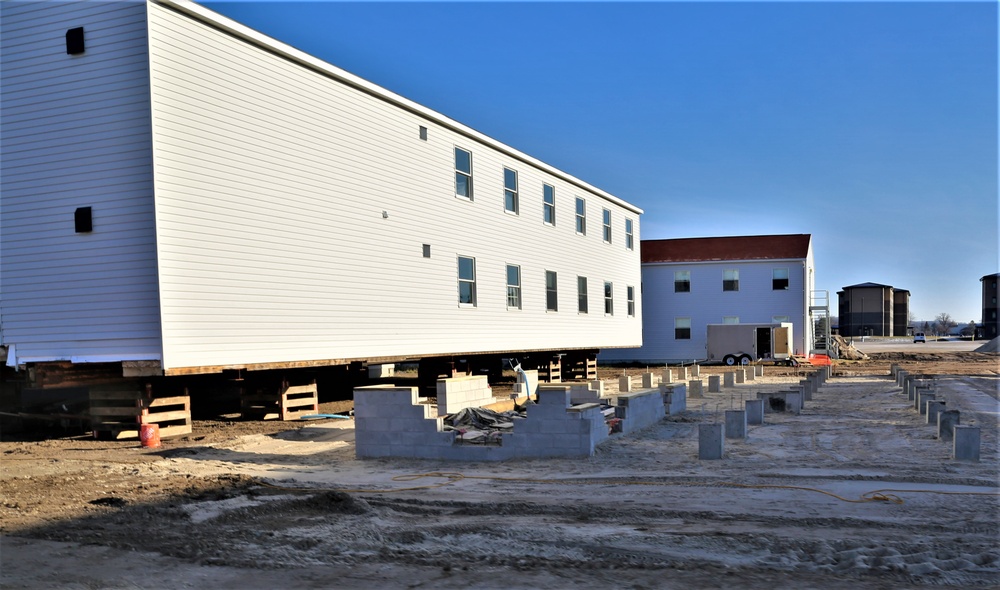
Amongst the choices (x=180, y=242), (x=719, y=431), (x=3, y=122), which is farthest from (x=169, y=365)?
(x=719, y=431)

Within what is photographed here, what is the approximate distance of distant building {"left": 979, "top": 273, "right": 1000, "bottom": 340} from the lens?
104m

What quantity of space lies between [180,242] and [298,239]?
274cm

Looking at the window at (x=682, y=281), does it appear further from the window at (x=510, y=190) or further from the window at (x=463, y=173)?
the window at (x=463, y=173)

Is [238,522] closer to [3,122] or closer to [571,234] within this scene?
[3,122]

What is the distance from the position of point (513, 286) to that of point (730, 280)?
2479cm

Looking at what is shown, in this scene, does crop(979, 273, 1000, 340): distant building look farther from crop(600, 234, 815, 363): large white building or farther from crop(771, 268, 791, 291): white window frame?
crop(771, 268, 791, 291): white window frame

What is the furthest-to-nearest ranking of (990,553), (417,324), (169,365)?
(417,324), (169,365), (990,553)

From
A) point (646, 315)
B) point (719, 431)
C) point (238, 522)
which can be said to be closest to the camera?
point (238, 522)

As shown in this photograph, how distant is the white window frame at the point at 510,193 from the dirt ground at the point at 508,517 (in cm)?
1094

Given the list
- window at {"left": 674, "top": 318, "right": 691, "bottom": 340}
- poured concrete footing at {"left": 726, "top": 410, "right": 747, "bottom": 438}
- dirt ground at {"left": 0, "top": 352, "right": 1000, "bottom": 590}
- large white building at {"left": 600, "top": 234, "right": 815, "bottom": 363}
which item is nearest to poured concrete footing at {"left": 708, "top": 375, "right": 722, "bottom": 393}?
dirt ground at {"left": 0, "top": 352, "right": 1000, "bottom": 590}

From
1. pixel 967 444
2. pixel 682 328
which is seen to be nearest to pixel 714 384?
pixel 967 444

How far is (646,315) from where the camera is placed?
150ft

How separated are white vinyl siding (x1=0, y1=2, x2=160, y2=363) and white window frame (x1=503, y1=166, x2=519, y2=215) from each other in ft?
38.0

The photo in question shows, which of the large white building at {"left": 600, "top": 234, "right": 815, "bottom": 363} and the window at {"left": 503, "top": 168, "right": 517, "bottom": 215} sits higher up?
the window at {"left": 503, "top": 168, "right": 517, "bottom": 215}
